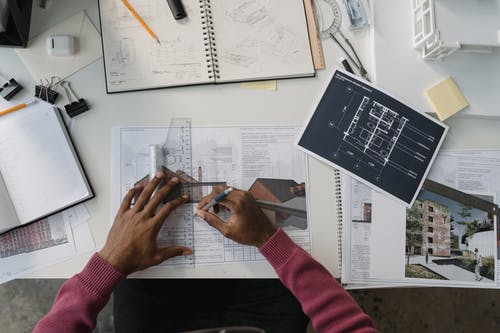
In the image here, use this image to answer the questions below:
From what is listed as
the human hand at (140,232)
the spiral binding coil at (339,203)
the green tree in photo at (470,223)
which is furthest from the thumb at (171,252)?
the green tree in photo at (470,223)

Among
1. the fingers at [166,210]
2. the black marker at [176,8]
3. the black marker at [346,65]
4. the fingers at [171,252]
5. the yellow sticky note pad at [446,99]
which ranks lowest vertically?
the fingers at [171,252]

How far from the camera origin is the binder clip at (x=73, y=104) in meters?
0.86

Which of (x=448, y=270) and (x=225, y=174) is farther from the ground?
(x=225, y=174)

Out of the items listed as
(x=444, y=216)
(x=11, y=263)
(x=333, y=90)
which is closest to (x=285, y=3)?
(x=333, y=90)

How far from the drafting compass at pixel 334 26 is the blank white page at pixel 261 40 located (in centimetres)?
4

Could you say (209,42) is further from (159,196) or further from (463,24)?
(463,24)

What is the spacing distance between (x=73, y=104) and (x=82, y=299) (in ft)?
1.37

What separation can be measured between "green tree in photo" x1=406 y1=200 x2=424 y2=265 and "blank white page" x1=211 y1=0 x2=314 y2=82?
0.39 meters

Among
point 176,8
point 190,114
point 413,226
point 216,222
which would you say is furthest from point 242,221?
point 176,8

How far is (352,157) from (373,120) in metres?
0.10

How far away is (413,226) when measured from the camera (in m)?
0.86

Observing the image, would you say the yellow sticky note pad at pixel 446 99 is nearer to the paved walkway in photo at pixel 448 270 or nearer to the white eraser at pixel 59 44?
the paved walkway in photo at pixel 448 270

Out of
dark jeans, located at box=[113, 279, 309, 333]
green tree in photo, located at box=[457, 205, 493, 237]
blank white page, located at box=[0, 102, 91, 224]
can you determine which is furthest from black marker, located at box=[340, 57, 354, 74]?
blank white page, located at box=[0, 102, 91, 224]

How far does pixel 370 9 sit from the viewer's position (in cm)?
91
